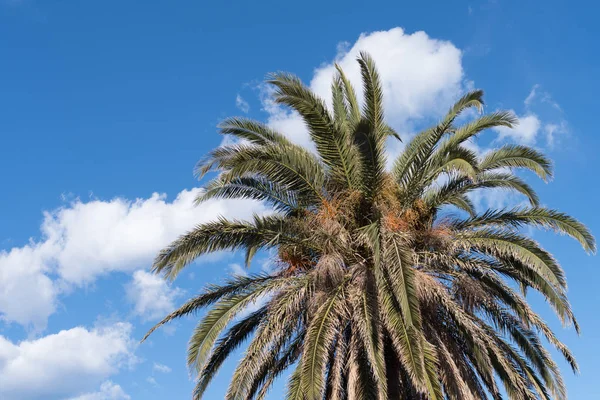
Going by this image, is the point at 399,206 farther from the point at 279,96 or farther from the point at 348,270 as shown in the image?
the point at 279,96

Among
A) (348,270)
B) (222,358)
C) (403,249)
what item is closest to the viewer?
(403,249)

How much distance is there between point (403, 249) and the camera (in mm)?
14992

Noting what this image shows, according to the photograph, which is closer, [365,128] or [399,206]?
[365,128]

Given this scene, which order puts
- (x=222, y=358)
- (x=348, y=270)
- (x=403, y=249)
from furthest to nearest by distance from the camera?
(x=222, y=358) → (x=348, y=270) → (x=403, y=249)

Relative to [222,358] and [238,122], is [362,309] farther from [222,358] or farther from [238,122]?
[238,122]

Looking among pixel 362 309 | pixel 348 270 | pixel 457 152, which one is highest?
pixel 457 152

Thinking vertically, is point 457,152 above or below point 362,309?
above

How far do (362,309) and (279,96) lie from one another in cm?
498

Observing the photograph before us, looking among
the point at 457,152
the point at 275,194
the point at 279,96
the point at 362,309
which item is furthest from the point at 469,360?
the point at 279,96

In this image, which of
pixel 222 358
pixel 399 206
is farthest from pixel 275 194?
pixel 222 358

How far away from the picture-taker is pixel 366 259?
16469mm

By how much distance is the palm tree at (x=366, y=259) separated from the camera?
616 inches

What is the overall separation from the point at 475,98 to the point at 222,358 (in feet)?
27.2

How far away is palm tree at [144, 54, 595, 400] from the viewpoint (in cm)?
1566
